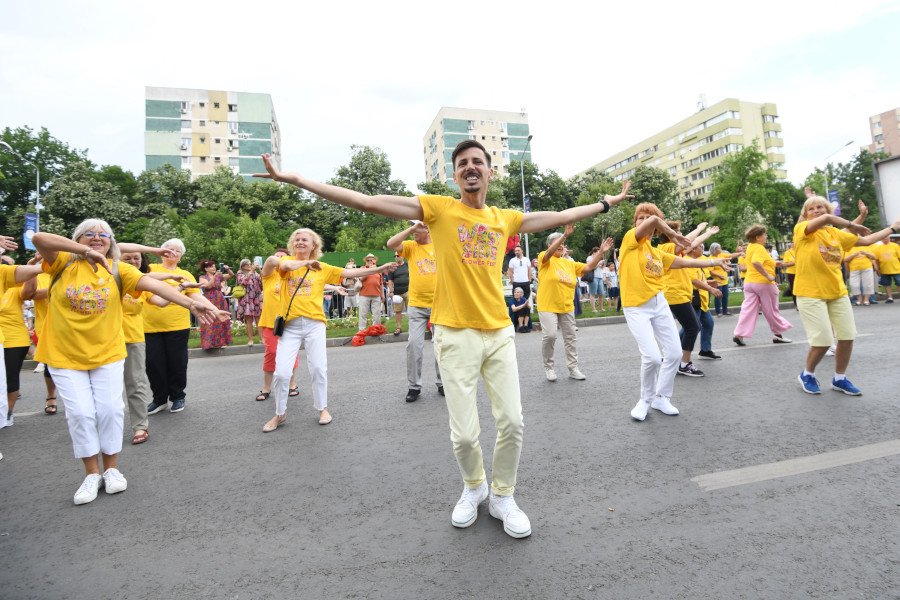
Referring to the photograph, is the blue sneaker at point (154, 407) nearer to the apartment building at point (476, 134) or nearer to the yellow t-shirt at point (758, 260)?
the yellow t-shirt at point (758, 260)

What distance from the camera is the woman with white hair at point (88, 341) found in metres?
3.46

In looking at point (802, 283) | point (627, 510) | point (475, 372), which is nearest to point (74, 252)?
point (475, 372)

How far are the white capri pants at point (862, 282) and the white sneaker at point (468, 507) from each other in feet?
54.6

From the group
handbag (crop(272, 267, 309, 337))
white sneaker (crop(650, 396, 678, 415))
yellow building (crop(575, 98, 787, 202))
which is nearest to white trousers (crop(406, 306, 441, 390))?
handbag (crop(272, 267, 309, 337))

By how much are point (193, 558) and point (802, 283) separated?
6.10 m

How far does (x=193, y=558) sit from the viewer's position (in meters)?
2.56

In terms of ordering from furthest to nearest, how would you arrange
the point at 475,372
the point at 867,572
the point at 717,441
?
the point at 717,441 < the point at 475,372 < the point at 867,572

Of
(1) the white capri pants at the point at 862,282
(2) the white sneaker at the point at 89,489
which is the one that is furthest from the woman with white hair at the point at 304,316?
(1) the white capri pants at the point at 862,282

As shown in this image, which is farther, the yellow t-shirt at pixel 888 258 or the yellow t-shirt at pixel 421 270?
the yellow t-shirt at pixel 888 258

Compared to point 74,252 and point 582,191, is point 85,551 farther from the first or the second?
point 582,191

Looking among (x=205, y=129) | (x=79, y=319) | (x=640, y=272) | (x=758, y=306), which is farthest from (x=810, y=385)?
(x=205, y=129)

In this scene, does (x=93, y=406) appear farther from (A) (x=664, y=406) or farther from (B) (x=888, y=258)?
(B) (x=888, y=258)

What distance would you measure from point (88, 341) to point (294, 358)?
1.88 metres

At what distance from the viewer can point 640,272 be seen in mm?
4922
